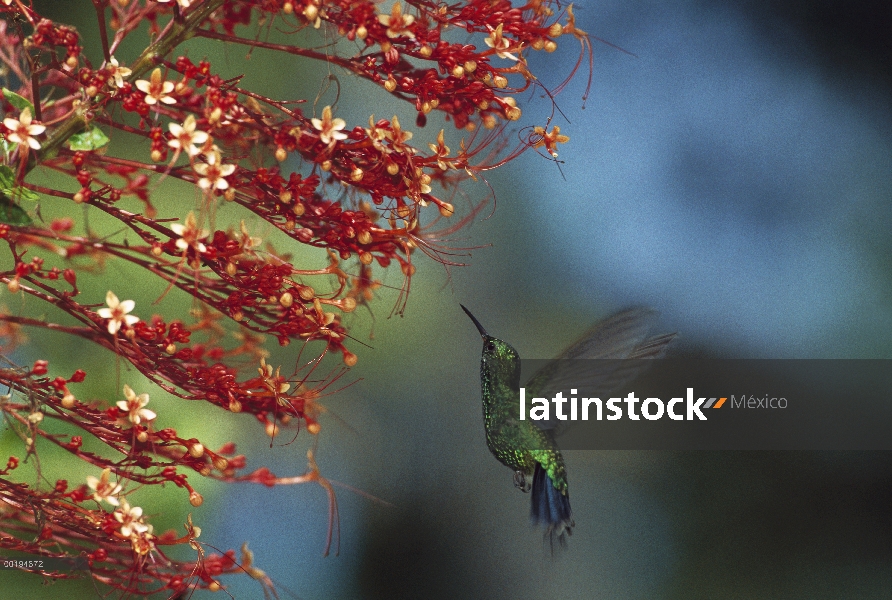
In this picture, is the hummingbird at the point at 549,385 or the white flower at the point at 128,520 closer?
the white flower at the point at 128,520

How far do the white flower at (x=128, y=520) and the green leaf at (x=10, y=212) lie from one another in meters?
0.26

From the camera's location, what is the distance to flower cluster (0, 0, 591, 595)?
79 cm

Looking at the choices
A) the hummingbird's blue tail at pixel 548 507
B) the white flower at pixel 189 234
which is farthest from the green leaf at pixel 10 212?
the hummingbird's blue tail at pixel 548 507

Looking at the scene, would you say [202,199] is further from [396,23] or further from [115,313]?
[396,23]

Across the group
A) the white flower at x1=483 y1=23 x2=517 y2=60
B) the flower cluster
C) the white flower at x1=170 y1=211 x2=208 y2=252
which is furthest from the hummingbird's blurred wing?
the white flower at x1=170 y1=211 x2=208 y2=252

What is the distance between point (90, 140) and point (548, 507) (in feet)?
2.74

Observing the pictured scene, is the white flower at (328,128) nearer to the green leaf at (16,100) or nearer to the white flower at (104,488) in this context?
the green leaf at (16,100)

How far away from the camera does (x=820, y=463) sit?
2850 mm

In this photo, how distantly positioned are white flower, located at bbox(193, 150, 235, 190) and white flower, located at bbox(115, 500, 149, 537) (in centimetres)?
29

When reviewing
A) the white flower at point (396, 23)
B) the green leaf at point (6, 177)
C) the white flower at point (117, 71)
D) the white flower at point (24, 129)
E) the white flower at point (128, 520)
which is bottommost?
the white flower at point (128, 520)

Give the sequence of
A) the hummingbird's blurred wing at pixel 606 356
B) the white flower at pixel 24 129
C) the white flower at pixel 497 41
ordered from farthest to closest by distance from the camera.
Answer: the hummingbird's blurred wing at pixel 606 356 → the white flower at pixel 497 41 → the white flower at pixel 24 129

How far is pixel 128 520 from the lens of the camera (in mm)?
816

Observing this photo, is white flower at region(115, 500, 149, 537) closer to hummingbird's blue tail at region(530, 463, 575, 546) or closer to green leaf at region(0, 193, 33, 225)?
green leaf at region(0, 193, 33, 225)

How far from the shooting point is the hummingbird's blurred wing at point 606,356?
1.23 meters
